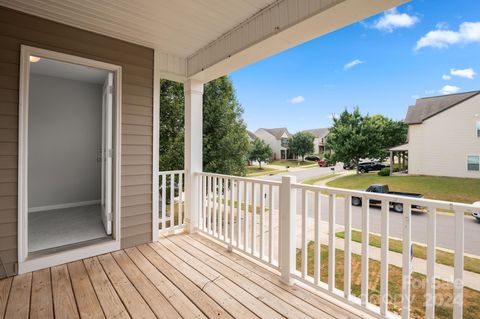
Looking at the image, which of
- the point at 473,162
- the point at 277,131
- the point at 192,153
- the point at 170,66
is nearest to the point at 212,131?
the point at 192,153

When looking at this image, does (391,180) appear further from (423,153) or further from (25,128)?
(25,128)

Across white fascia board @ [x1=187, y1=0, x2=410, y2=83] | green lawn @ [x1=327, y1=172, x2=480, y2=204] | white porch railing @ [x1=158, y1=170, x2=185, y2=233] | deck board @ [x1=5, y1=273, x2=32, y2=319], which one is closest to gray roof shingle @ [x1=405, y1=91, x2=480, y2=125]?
green lawn @ [x1=327, y1=172, x2=480, y2=204]

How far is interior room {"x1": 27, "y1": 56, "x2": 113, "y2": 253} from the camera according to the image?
3.90m

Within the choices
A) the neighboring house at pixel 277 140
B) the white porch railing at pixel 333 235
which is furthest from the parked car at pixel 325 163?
the white porch railing at pixel 333 235

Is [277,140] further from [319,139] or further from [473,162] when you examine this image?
[473,162]

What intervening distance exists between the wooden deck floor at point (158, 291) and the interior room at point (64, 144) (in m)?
1.32

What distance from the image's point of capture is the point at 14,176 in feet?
7.25

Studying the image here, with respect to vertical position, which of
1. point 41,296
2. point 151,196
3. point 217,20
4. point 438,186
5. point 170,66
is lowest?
point 41,296

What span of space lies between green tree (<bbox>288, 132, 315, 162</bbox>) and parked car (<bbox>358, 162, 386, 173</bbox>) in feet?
5.70

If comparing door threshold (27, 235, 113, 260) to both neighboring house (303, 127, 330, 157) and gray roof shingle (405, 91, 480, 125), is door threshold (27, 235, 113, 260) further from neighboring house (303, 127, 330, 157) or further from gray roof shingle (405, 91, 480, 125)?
gray roof shingle (405, 91, 480, 125)

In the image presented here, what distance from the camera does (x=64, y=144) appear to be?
14.5 feet

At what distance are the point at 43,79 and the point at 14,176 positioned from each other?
2.93m

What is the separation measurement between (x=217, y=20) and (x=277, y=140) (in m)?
5.79

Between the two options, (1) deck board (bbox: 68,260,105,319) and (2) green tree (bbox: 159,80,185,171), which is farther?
(2) green tree (bbox: 159,80,185,171)
